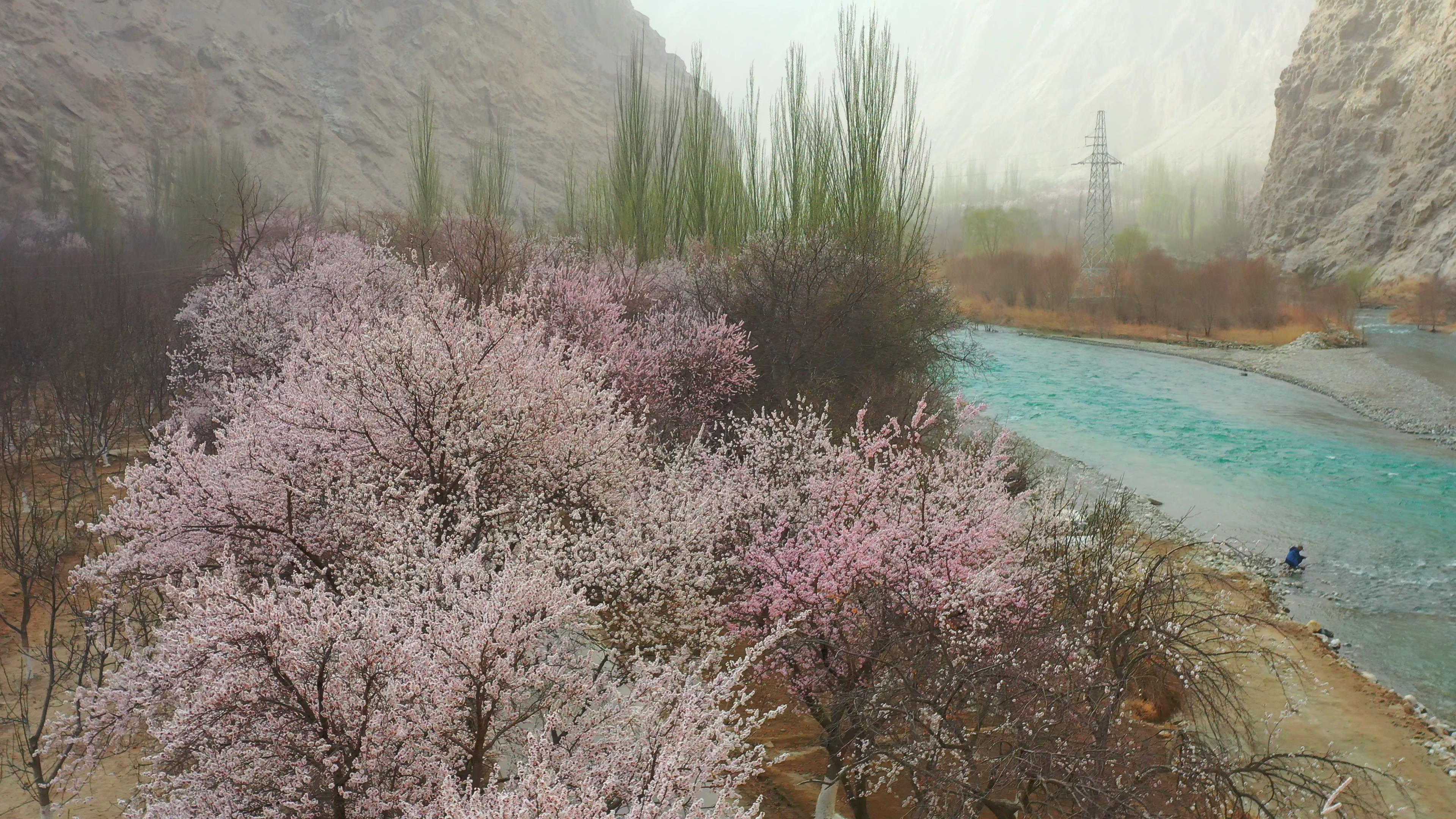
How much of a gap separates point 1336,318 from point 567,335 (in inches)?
1780

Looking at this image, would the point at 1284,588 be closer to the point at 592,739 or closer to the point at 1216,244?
the point at 592,739

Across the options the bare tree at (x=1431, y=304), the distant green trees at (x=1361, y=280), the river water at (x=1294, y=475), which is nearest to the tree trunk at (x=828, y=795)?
the river water at (x=1294, y=475)

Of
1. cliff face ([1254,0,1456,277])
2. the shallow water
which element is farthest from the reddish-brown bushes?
cliff face ([1254,0,1456,277])

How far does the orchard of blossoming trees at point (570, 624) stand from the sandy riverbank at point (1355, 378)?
74.6ft

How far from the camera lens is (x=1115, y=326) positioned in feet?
168

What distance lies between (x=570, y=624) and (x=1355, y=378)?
3705cm

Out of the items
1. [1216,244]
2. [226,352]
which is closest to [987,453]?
[226,352]

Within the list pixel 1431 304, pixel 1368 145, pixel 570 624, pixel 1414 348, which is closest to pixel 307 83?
pixel 1414 348

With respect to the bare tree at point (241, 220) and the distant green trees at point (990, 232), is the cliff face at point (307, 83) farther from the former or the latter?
the distant green trees at point (990, 232)

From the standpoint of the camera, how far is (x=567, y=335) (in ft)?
53.2

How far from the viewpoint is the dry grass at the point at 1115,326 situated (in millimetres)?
46906

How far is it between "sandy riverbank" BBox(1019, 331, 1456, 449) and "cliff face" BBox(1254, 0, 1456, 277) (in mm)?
15496

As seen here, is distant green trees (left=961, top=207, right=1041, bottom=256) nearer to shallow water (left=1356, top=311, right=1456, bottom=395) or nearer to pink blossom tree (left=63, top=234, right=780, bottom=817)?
shallow water (left=1356, top=311, right=1456, bottom=395)

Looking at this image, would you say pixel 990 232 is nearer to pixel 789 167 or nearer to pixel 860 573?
pixel 789 167
